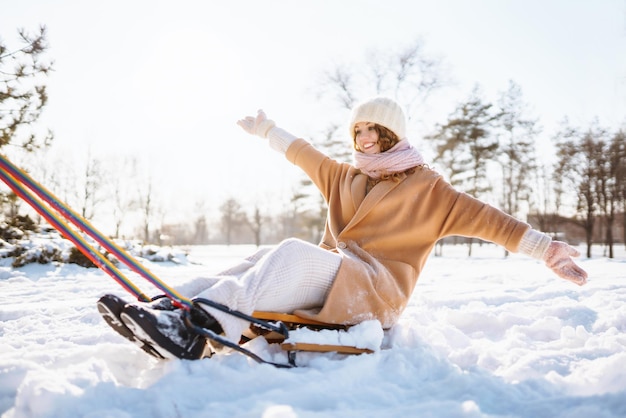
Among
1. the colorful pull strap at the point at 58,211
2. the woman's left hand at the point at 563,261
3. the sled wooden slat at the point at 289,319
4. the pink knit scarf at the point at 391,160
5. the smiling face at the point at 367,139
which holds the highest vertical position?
the smiling face at the point at 367,139

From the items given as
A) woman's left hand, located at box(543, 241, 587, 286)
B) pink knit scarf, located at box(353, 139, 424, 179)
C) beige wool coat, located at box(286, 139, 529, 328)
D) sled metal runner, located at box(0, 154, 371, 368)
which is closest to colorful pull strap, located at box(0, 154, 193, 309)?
sled metal runner, located at box(0, 154, 371, 368)

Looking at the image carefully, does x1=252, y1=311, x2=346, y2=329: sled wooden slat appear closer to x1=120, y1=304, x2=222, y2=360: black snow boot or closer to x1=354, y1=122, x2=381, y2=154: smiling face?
x1=120, y1=304, x2=222, y2=360: black snow boot

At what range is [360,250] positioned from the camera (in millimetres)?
2184

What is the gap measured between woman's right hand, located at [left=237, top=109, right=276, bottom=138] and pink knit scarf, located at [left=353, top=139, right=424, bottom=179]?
2.95ft

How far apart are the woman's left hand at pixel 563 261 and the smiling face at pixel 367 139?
1080 millimetres

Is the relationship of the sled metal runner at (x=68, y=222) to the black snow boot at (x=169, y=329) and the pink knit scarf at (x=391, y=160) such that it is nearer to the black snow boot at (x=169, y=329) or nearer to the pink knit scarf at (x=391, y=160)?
the black snow boot at (x=169, y=329)

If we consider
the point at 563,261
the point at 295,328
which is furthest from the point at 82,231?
the point at 563,261

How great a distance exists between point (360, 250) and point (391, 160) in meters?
0.53

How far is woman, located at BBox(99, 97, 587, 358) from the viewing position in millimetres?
1590

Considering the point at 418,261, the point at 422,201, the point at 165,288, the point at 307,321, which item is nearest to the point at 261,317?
the point at 307,321

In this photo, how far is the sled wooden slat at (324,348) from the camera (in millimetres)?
1793

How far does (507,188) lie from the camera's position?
2169cm

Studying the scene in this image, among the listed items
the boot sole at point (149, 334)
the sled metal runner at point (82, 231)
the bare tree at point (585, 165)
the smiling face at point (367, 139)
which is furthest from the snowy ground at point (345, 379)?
the bare tree at point (585, 165)

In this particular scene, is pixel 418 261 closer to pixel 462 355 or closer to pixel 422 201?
pixel 422 201
